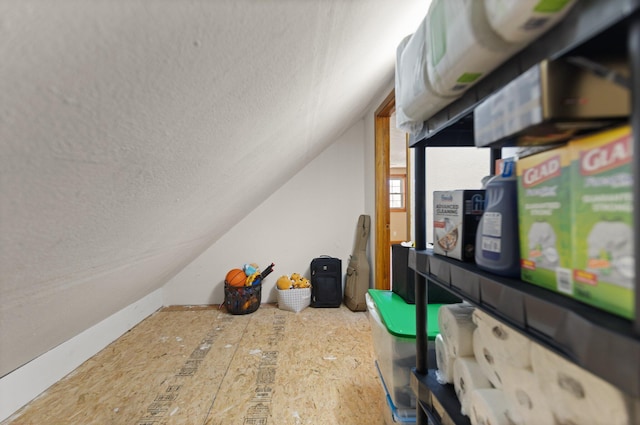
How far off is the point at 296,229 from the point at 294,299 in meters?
0.77

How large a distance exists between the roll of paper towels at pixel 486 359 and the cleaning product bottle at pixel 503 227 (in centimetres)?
23

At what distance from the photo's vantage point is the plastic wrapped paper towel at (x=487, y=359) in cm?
69

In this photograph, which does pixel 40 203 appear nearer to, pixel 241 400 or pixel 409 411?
pixel 409 411

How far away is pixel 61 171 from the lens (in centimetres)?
51

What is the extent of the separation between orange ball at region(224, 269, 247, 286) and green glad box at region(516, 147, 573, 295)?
2.72m

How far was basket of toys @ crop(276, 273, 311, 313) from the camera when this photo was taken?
299 cm

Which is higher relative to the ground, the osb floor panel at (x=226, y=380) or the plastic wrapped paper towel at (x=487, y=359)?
the plastic wrapped paper towel at (x=487, y=359)

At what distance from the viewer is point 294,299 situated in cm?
299

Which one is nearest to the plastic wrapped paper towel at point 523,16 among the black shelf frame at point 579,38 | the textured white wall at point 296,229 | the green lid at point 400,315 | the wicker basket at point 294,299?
the black shelf frame at point 579,38

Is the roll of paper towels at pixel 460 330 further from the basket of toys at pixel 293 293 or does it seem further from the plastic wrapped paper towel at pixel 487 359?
the basket of toys at pixel 293 293

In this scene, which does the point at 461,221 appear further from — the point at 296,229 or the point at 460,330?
the point at 296,229

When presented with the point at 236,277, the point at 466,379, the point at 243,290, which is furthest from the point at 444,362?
the point at 236,277

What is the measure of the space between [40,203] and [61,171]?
0.09 m

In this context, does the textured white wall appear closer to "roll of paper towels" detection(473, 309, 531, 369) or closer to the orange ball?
the orange ball
